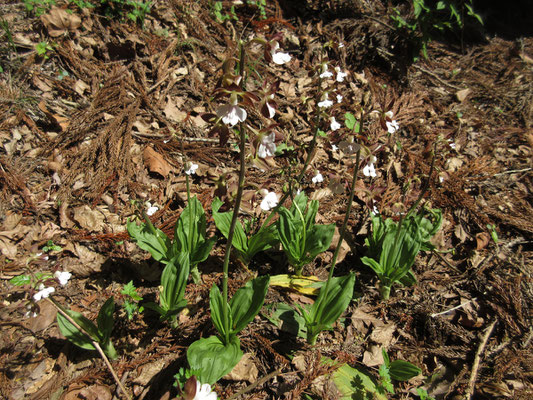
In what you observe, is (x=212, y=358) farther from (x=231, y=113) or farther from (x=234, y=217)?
(x=231, y=113)

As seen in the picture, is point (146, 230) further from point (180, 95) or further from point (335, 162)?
point (335, 162)

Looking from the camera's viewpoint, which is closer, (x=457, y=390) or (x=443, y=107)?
(x=457, y=390)

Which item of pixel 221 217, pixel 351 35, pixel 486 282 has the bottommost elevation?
pixel 486 282

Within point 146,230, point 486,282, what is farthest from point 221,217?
point 486,282

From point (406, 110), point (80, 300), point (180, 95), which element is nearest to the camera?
point (80, 300)

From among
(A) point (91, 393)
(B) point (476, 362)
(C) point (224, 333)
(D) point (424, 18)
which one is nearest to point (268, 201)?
(C) point (224, 333)

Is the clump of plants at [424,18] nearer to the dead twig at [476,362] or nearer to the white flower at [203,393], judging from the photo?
the dead twig at [476,362]

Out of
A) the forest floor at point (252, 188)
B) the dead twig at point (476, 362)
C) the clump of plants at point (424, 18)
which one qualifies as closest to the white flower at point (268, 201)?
the forest floor at point (252, 188)

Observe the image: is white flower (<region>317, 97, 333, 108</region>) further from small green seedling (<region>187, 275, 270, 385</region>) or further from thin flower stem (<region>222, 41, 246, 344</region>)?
small green seedling (<region>187, 275, 270, 385</region>)
